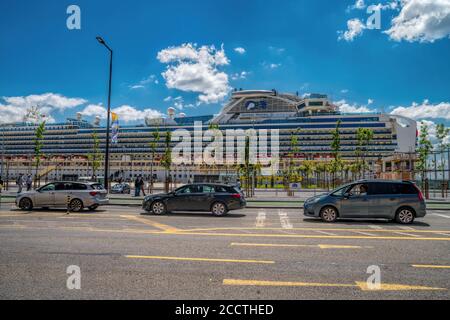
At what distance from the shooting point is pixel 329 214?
1158 centimetres

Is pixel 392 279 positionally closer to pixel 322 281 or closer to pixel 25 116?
pixel 322 281

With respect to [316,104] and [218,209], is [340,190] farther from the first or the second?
[316,104]

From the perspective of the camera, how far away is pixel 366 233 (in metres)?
9.05

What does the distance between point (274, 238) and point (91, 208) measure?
11.0 m

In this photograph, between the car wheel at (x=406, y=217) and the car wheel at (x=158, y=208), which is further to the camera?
the car wheel at (x=158, y=208)

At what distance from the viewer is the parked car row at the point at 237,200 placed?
36.9 feet

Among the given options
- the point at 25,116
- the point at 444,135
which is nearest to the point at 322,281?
the point at 444,135

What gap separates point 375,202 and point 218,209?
648 centimetres

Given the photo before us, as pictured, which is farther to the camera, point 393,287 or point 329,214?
point 329,214

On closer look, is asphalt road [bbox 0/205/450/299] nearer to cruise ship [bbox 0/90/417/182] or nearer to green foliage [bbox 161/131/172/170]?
green foliage [bbox 161/131/172/170]

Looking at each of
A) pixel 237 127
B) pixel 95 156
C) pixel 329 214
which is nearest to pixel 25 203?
pixel 329 214

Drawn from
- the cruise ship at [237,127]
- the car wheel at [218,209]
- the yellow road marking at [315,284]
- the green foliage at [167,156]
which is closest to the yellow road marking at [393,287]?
the yellow road marking at [315,284]

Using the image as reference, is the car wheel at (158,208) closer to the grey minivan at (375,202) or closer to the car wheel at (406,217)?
the grey minivan at (375,202)

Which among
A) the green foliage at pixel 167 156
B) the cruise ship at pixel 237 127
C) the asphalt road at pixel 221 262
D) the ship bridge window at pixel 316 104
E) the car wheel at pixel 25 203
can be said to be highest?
the ship bridge window at pixel 316 104
